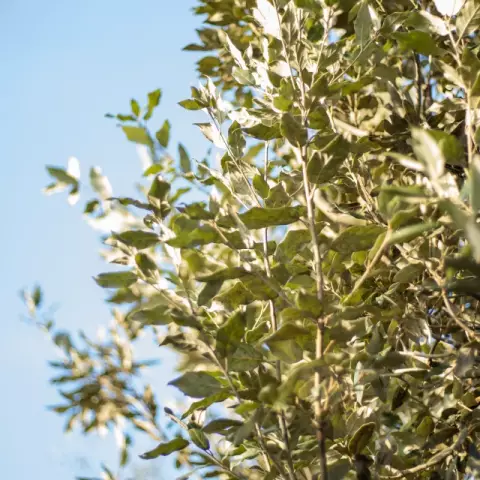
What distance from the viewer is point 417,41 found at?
4.36 ft

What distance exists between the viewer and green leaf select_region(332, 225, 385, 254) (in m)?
1.12

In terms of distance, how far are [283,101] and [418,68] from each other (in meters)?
0.84

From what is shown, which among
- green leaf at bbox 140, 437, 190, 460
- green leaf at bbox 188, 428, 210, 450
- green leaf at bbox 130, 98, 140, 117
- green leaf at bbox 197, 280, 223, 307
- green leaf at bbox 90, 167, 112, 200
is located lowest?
green leaf at bbox 188, 428, 210, 450

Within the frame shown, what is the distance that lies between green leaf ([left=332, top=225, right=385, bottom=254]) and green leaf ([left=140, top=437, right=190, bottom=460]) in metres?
0.45

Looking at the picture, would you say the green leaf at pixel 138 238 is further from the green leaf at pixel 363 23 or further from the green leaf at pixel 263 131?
the green leaf at pixel 363 23

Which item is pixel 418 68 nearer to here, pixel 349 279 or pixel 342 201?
pixel 342 201

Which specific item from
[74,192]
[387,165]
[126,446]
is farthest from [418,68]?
[126,446]

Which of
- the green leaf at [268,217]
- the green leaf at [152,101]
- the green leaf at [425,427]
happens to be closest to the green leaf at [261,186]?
the green leaf at [268,217]

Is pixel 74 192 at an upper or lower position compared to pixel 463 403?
upper

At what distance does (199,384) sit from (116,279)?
250 millimetres

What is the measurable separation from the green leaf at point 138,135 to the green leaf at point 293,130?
13.2 inches

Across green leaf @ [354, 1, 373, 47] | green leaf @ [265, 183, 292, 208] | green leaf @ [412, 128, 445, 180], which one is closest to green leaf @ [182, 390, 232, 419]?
green leaf @ [265, 183, 292, 208]

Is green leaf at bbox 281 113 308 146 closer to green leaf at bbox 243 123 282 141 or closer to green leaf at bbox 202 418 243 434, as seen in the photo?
green leaf at bbox 243 123 282 141

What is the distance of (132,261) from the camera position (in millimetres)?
1111
